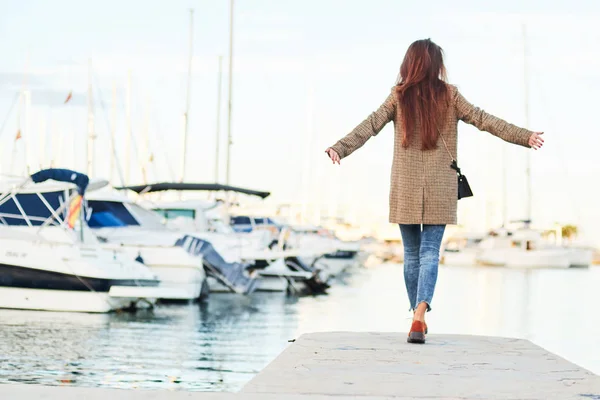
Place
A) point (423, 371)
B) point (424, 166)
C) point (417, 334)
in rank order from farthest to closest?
point (424, 166), point (417, 334), point (423, 371)

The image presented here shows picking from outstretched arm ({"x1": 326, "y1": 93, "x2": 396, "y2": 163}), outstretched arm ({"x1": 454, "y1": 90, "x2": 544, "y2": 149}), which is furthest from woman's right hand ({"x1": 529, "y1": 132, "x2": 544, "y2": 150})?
outstretched arm ({"x1": 326, "y1": 93, "x2": 396, "y2": 163})

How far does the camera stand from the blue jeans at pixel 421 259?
21.2ft

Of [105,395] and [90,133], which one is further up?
[90,133]

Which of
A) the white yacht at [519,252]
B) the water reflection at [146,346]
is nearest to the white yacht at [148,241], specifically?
the water reflection at [146,346]

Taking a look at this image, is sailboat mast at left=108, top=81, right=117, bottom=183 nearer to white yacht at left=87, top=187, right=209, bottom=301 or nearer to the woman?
white yacht at left=87, top=187, right=209, bottom=301

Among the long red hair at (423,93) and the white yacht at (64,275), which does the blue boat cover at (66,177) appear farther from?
the long red hair at (423,93)

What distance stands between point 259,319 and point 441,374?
1684 cm

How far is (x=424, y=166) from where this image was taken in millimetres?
6531

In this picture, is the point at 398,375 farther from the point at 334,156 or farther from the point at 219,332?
the point at 219,332

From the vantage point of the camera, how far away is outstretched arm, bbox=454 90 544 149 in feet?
20.4

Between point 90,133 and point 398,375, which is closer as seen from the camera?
point 398,375

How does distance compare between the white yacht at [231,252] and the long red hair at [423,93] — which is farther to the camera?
the white yacht at [231,252]

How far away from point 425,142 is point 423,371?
77.9 inches

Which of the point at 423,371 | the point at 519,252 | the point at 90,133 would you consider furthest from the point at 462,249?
the point at 423,371
